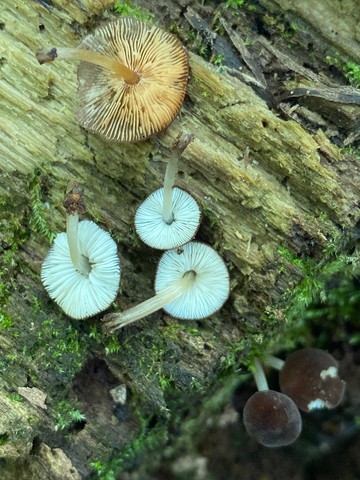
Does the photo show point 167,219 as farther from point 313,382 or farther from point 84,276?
point 313,382

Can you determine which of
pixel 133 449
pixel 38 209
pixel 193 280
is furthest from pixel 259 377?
pixel 38 209

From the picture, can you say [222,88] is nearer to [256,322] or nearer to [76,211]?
[76,211]

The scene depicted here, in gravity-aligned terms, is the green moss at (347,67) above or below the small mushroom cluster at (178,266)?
above

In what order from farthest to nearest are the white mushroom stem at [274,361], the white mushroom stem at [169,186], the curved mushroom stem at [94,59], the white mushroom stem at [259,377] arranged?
the white mushroom stem at [274,361], the white mushroom stem at [259,377], the white mushroom stem at [169,186], the curved mushroom stem at [94,59]

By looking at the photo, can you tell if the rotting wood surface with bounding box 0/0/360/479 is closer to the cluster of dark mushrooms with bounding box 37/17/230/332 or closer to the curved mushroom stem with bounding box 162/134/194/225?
the cluster of dark mushrooms with bounding box 37/17/230/332

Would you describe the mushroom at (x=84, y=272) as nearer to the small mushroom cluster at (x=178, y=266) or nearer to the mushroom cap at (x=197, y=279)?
the small mushroom cluster at (x=178, y=266)

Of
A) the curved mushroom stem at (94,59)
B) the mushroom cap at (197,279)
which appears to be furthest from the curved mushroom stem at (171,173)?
the curved mushroom stem at (94,59)

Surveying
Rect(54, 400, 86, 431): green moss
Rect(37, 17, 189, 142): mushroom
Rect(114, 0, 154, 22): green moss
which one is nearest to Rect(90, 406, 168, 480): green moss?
Rect(54, 400, 86, 431): green moss

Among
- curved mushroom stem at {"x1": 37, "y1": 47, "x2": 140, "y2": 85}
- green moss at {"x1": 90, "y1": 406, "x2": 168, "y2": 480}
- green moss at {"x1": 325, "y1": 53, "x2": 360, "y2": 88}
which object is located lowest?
green moss at {"x1": 90, "y1": 406, "x2": 168, "y2": 480}

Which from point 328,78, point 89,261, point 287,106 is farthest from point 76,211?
point 328,78
